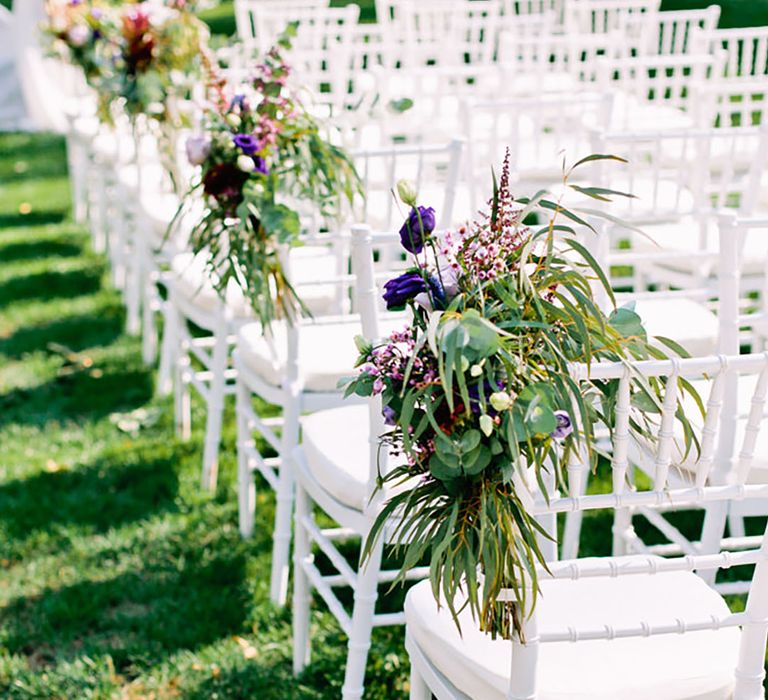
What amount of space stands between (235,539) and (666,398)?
79.2 inches

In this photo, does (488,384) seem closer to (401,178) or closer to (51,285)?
(401,178)

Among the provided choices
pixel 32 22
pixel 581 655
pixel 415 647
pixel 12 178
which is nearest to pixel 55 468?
pixel 415 647

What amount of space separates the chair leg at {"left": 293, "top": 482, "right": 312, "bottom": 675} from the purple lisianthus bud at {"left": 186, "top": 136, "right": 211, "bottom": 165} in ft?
2.56

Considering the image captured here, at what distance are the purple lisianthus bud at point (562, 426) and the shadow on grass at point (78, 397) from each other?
2.99 m

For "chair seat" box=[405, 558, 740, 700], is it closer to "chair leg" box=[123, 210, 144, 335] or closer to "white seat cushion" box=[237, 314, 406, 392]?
"white seat cushion" box=[237, 314, 406, 392]

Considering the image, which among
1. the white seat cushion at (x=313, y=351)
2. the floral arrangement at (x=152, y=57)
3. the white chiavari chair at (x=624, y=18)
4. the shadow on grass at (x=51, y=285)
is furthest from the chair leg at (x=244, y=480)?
the white chiavari chair at (x=624, y=18)

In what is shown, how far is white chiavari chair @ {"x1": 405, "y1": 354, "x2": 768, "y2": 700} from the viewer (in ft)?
4.99

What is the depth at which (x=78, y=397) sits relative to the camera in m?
4.35

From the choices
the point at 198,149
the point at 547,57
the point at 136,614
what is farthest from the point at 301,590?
the point at 547,57

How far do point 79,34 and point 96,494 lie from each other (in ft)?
5.74

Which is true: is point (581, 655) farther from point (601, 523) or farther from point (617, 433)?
point (601, 523)

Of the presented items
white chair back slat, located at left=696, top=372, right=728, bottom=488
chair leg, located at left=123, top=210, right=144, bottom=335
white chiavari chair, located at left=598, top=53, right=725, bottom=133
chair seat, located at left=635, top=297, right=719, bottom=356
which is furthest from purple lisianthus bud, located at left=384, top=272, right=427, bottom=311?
chair leg, located at left=123, top=210, right=144, bottom=335

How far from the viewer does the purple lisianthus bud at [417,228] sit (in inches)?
62.3

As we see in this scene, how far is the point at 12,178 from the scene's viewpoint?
7.81m
